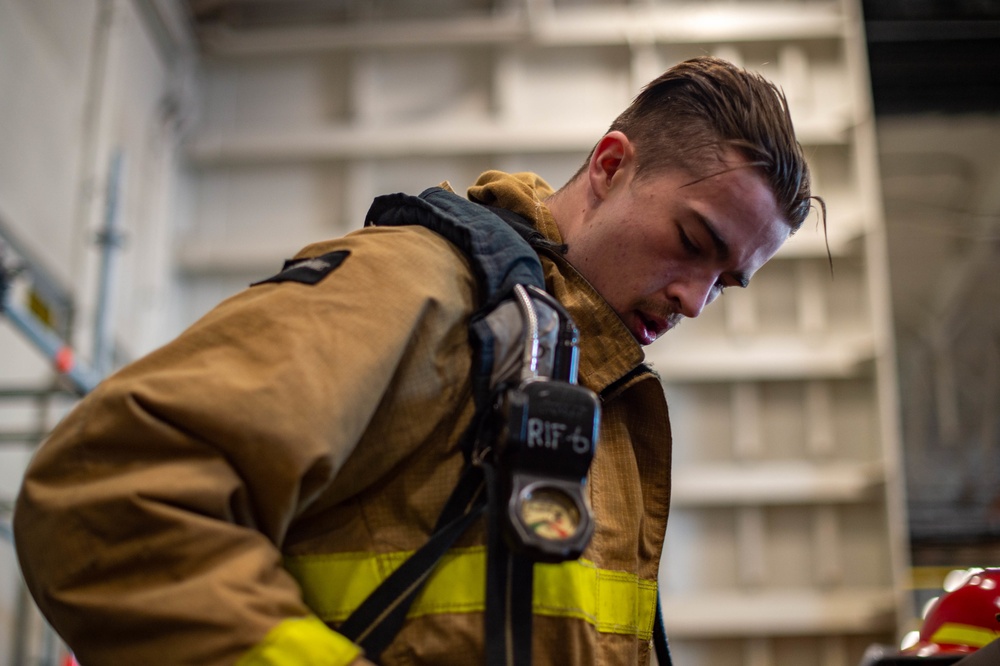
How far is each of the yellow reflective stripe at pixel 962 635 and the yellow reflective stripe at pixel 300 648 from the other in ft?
4.03

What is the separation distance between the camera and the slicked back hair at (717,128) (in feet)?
5.53

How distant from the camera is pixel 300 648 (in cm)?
109

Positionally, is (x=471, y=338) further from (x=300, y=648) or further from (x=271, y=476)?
(x=300, y=648)

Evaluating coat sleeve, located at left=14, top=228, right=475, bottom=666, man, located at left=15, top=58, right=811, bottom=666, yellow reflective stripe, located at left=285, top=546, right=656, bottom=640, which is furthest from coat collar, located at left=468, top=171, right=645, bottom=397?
coat sleeve, located at left=14, top=228, right=475, bottom=666

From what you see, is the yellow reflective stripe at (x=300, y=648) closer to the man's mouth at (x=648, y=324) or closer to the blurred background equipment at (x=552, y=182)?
the man's mouth at (x=648, y=324)

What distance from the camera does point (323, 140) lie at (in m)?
5.25

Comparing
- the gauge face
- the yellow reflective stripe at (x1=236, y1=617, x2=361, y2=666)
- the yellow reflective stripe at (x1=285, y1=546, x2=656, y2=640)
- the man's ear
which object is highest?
the man's ear

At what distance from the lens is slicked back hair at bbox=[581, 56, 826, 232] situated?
5.53ft

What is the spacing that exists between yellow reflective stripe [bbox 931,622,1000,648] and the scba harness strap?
0.96m

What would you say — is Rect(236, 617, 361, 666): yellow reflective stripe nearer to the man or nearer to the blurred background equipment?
the man

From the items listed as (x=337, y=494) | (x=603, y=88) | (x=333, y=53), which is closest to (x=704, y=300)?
(x=337, y=494)

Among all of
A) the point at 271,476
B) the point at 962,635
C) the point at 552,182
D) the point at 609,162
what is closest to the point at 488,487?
the point at 271,476

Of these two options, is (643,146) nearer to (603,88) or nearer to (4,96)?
(4,96)

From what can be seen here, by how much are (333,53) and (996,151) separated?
4776 millimetres
